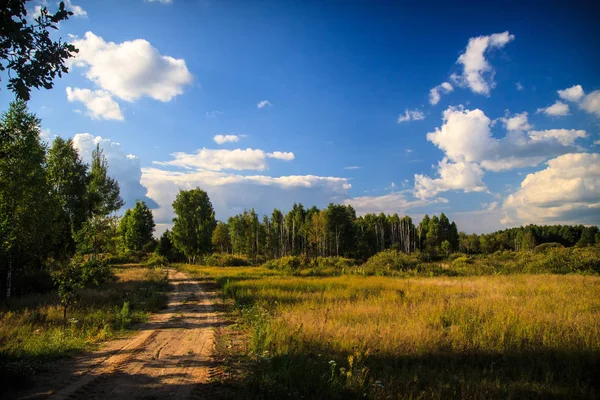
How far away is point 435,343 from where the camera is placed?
839 cm

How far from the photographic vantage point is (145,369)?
669cm

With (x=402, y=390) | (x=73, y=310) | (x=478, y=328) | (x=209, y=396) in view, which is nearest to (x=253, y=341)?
(x=209, y=396)

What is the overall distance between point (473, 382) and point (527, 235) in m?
123

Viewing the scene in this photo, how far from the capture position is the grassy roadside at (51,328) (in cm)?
642

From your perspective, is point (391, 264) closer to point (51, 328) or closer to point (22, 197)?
point (51, 328)

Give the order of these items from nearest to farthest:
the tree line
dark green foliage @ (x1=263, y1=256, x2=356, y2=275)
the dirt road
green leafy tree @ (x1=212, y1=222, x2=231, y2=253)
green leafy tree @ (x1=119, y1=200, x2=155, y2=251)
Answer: the dirt road → the tree line → dark green foliage @ (x1=263, y1=256, x2=356, y2=275) → green leafy tree @ (x1=119, y1=200, x2=155, y2=251) → green leafy tree @ (x1=212, y1=222, x2=231, y2=253)

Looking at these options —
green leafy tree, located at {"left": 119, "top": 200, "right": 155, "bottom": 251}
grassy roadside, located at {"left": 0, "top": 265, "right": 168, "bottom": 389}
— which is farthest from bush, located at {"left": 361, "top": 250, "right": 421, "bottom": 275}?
green leafy tree, located at {"left": 119, "top": 200, "right": 155, "bottom": 251}

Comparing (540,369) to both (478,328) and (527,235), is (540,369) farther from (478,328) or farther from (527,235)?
(527,235)

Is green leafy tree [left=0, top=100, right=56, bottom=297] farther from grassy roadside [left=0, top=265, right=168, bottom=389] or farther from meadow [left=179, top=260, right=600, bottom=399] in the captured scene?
meadow [left=179, top=260, right=600, bottom=399]

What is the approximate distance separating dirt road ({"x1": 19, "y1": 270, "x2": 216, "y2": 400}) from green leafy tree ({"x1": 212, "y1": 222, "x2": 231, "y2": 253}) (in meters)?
67.3

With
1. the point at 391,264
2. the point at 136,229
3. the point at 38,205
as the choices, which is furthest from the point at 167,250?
the point at 38,205

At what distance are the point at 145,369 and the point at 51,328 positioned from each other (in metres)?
6.20

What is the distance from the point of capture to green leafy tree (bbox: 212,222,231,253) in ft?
252

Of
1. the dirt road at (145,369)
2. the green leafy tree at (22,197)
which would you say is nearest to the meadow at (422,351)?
the dirt road at (145,369)
